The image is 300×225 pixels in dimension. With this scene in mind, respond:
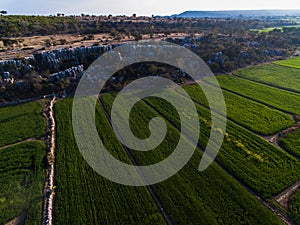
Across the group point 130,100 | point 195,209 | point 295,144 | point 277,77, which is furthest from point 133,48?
point 195,209

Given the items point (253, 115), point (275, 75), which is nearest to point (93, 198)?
point (253, 115)

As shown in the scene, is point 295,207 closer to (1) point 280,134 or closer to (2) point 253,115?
(1) point 280,134

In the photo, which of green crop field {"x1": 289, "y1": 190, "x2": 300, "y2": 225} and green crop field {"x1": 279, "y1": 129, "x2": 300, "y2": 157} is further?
green crop field {"x1": 279, "y1": 129, "x2": 300, "y2": 157}

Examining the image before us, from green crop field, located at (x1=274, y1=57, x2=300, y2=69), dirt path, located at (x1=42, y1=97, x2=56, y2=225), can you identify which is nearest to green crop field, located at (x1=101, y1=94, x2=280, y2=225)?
dirt path, located at (x1=42, y1=97, x2=56, y2=225)

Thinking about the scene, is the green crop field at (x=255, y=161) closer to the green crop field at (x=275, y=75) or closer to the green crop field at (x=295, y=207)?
the green crop field at (x=295, y=207)

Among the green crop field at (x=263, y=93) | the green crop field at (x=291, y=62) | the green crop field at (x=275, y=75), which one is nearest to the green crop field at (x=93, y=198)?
the green crop field at (x=263, y=93)

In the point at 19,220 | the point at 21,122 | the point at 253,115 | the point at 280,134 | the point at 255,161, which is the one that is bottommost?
the point at 280,134

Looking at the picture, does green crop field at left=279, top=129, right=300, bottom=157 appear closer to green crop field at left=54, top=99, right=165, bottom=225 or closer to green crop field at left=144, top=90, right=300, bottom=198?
green crop field at left=144, top=90, right=300, bottom=198
